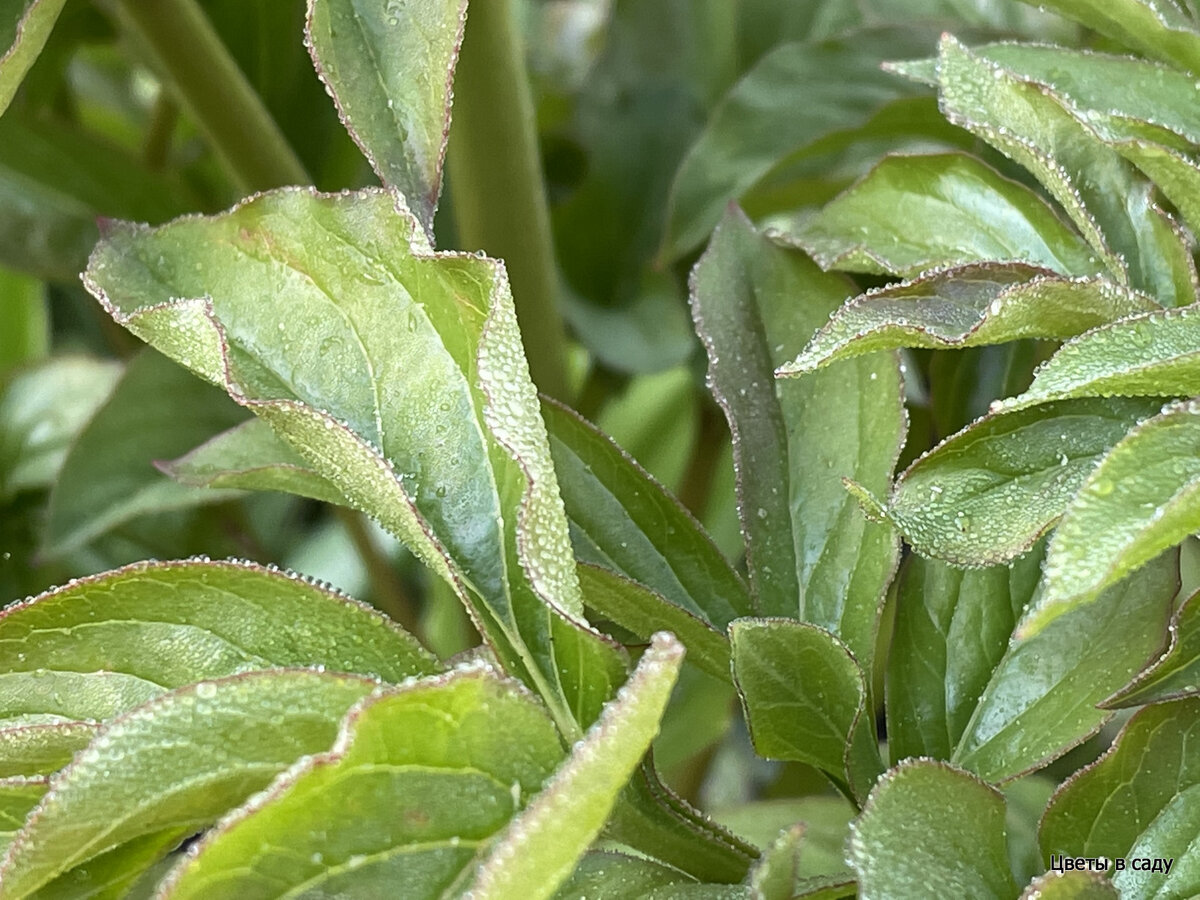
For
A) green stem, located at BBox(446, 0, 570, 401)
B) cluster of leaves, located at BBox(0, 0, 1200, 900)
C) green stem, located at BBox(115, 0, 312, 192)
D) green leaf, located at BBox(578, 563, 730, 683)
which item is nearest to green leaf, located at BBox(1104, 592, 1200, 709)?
cluster of leaves, located at BBox(0, 0, 1200, 900)

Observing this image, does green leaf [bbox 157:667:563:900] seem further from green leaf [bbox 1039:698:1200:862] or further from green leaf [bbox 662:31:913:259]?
green leaf [bbox 662:31:913:259]

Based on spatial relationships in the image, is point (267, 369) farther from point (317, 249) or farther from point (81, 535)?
point (81, 535)

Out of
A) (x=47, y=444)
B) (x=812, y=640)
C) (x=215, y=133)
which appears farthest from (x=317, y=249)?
(x=47, y=444)

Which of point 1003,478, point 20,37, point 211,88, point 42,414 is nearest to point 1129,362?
point 1003,478

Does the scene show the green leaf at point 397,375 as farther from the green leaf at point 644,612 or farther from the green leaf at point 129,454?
the green leaf at point 129,454

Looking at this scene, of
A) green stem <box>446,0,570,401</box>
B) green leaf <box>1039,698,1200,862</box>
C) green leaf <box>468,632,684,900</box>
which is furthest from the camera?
green stem <box>446,0,570,401</box>

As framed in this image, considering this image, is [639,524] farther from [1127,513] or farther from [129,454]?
[129,454]

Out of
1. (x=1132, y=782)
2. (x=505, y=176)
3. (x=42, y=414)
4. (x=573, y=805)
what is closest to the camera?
(x=573, y=805)
